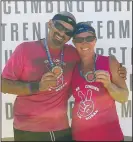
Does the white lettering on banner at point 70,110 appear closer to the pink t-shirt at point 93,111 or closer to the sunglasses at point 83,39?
the pink t-shirt at point 93,111

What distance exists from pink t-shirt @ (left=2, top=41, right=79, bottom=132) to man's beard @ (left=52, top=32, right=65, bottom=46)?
0.05m

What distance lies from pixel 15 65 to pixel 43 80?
9.3 inches

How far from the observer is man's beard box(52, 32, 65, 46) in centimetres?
305

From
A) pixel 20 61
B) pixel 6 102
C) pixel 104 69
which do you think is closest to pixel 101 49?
pixel 104 69

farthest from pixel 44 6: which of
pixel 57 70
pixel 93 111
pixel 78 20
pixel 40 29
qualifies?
pixel 93 111

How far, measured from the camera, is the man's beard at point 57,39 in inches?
120

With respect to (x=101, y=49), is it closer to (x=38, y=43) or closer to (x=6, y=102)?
(x=38, y=43)

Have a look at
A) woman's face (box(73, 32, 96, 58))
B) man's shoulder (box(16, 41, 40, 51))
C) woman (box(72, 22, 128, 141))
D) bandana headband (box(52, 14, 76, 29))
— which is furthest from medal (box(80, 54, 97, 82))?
man's shoulder (box(16, 41, 40, 51))

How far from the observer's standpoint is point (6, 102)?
10.1 ft

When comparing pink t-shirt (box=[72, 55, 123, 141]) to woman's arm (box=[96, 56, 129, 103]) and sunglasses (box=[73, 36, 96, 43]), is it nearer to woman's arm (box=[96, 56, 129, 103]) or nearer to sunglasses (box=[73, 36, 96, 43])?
woman's arm (box=[96, 56, 129, 103])

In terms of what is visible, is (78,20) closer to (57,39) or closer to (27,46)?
(57,39)

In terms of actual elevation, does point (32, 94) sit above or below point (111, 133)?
above

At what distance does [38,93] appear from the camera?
3.06 meters

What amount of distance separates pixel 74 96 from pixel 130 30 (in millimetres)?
654
